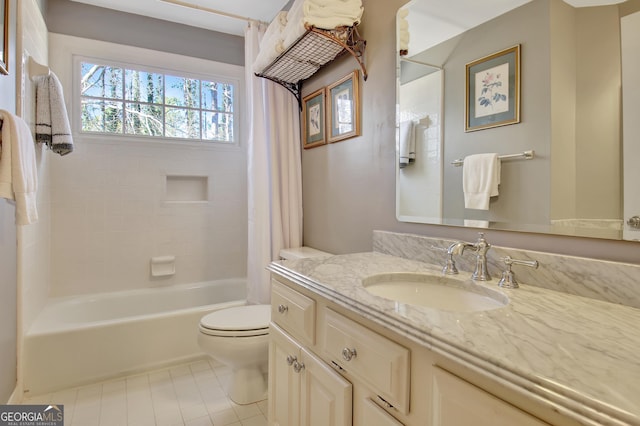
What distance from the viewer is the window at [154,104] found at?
2.57 metres

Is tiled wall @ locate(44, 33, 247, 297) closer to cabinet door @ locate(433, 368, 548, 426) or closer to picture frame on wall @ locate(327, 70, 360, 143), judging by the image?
picture frame on wall @ locate(327, 70, 360, 143)

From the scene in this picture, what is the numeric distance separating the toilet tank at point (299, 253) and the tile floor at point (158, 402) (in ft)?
2.73

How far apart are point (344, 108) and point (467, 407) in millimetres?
1629

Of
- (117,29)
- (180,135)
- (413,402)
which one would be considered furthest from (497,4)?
(117,29)

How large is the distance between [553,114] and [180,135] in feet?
8.78

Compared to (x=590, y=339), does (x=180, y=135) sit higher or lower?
higher

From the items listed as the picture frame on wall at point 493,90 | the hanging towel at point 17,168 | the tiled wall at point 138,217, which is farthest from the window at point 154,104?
the picture frame on wall at point 493,90

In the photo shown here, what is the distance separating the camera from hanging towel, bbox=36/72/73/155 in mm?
1969

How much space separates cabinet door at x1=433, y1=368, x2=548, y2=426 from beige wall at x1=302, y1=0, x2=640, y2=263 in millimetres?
649

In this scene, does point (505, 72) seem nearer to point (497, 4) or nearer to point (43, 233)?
point (497, 4)

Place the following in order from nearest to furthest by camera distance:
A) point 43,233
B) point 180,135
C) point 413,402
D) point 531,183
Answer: point 413,402, point 531,183, point 43,233, point 180,135

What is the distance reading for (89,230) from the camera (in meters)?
2.51

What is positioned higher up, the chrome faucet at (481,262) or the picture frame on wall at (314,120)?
the picture frame on wall at (314,120)

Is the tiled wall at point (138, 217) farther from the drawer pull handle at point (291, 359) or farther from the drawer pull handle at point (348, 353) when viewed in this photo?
the drawer pull handle at point (348, 353)
